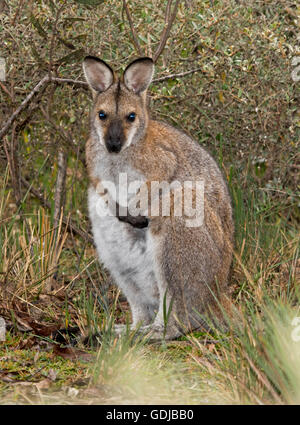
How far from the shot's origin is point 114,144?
4.07m

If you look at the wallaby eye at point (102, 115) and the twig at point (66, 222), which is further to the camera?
the twig at point (66, 222)

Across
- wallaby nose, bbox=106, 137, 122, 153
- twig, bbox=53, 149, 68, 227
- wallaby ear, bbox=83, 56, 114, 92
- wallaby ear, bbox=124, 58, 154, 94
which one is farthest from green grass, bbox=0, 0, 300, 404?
wallaby nose, bbox=106, 137, 122, 153

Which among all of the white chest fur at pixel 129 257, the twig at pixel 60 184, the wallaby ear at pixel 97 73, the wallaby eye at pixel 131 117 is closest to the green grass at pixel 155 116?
the twig at pixel 60 184

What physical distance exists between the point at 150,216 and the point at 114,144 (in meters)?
0.46

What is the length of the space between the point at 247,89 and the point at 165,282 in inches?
74.5

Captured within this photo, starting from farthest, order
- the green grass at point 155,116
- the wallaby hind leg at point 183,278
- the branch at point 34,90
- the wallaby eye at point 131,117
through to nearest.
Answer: the branch at point 34,90 < the wallaby eye at point 131,117 < the wallaby hind leg at point 183,278 < the green grass at point 155,116

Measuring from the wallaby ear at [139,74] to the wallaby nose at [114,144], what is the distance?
407 mm

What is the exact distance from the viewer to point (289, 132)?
5520 millimetres

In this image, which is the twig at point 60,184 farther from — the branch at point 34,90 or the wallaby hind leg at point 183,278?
the wallaby hind leg at point 183,278

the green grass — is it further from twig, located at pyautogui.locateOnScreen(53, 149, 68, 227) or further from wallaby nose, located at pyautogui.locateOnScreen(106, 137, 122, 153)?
wallaby nose, located at pyautogui.locateOnScreen(106, 137, 122, 153)

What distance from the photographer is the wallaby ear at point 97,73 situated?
4172 millimetres

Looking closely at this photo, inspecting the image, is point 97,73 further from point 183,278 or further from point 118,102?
point 183,278

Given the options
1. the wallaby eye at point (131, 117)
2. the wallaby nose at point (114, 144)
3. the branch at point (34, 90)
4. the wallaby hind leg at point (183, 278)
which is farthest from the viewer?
the branch at point (34, 90)

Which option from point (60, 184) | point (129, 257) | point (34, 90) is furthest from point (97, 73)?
point (60, 184)
